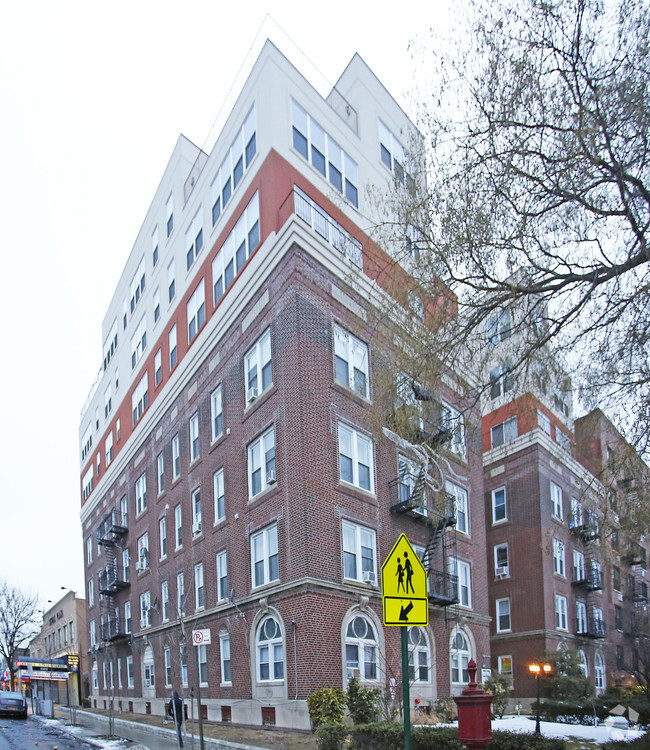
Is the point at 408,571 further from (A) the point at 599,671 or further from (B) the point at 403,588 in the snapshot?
(A) the point at 599,671

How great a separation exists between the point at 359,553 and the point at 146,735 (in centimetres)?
1094

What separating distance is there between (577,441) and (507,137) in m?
6.07

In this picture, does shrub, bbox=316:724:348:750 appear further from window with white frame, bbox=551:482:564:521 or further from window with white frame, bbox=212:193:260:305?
window with white frame, bbox=551:482:564:521

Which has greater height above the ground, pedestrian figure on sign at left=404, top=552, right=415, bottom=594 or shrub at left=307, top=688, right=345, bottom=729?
pedestrian figure on sign at left=404, top=552, right=415, bottom=594

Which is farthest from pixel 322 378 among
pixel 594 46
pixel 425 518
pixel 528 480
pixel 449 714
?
pixel 528 480

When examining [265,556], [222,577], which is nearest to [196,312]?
[222,577]

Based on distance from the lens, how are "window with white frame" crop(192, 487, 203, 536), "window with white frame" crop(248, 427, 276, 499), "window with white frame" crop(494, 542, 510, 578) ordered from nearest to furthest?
"window with white frame" crop(248, 427, 276, 499)
"window with white frame" crop(192, 487, 203, 536)
"window with white frame" crop(494, 542, 510, 578)

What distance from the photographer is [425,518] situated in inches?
961

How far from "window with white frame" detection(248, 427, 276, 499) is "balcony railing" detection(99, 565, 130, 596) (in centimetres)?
1944

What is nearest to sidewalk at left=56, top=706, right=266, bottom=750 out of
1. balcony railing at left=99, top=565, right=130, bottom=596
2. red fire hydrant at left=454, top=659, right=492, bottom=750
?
balcony railing at left=99, top=565, right=130, bottom=596

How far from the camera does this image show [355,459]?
22.1 m

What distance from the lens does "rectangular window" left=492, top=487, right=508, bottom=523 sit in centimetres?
3859

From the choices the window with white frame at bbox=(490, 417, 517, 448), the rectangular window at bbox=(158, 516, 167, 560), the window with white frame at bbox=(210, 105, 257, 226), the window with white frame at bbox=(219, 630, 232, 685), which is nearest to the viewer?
the window with white frame at bbox=(219, 630, 232, 685)

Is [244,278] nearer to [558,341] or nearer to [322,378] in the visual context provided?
[322,378]
